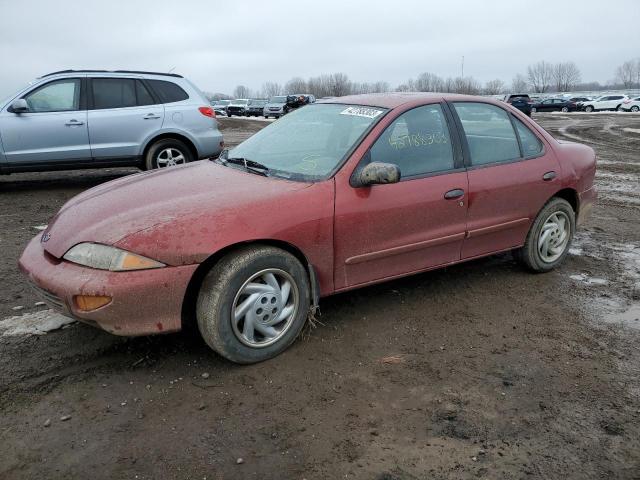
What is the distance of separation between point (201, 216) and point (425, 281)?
229 centimetres

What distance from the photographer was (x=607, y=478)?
2.40 m

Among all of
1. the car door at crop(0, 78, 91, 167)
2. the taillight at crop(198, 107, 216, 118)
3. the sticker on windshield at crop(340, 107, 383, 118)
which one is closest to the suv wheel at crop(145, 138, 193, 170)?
the taillight at crop(198, 107, 216, 118)

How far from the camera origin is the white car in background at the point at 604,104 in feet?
152

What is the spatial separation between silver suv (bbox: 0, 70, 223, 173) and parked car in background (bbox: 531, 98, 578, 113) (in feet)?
145

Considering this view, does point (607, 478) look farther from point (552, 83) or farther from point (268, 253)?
point (552, 83)

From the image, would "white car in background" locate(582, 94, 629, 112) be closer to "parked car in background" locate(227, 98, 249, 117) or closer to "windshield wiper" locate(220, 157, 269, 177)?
"parked car in background" locate(227, 98, 249, 117)

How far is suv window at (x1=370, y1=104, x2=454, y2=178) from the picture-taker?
3.85m

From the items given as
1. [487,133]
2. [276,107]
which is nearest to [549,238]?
[487,133]

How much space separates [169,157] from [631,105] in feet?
149

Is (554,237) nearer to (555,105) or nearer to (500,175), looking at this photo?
(500,175)

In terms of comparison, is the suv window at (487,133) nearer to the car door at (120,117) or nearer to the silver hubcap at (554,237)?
the silver hubcap at (554,237)

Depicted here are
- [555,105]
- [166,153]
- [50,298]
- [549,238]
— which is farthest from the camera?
[555,105]

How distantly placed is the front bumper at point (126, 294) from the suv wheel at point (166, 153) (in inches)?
229

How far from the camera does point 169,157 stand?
8812 millimetres
